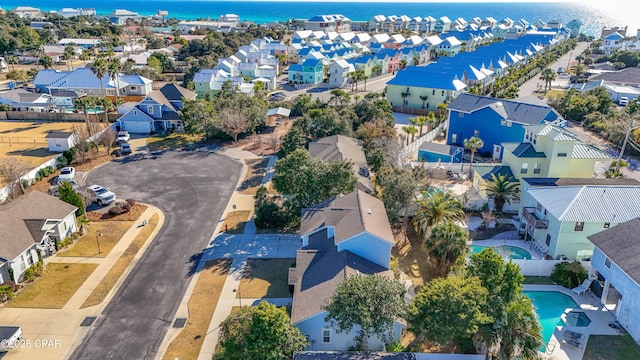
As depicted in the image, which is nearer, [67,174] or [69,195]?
[69,195]

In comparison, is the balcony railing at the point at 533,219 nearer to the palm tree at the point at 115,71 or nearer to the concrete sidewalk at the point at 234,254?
the concrete sidewalk at the point at 234,254

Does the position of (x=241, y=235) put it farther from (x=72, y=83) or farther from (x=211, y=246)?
(x=72, y=83)

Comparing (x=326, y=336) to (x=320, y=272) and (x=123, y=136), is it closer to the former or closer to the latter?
(x=320, y=272)

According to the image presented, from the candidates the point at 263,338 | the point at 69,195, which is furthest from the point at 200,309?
the point at 69,195

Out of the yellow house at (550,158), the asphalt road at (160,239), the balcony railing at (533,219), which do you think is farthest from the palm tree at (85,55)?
the balcony railing at (533,219)

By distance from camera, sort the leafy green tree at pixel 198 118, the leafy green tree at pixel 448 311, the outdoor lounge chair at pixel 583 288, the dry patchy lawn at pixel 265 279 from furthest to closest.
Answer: the leafy green tree at pixel 198 118 → the dry patchy lawn at pixel 265 279 → the outdoor lounge chair at pixel 583 288 → the leafy green tree at pixel 448 311

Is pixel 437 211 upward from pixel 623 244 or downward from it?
downward

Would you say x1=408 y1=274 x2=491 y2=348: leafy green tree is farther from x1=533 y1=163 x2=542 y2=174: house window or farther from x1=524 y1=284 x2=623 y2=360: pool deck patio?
x1=533 y1=163 x2=542 y2=174: house window
